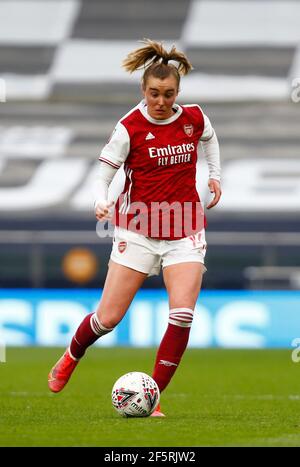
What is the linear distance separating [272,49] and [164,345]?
611 inches

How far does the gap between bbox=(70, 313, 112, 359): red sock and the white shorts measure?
1.39 ft

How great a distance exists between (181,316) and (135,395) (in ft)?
1.81

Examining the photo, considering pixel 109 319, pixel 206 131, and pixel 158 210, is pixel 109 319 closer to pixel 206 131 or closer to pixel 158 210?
pixel 158 210

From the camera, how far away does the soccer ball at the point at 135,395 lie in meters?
6.80

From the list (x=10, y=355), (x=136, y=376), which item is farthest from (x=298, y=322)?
(x=136, y=376)

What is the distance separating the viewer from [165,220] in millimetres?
7117

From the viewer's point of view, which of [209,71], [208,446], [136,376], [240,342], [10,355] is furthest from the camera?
[209,71]

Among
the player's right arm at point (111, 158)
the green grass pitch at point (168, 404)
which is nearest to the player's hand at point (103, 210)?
the player's right arm at point (111, 158)

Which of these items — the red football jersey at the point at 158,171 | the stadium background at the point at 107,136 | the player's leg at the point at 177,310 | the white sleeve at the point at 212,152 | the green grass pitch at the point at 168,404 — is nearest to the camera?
the green grass pitch at the point at 168,404

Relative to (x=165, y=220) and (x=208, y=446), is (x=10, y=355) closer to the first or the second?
(x=165, y=220)

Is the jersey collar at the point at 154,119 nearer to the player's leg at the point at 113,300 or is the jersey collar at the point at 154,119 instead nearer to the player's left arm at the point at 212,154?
the player's left arm at the point at 212,154

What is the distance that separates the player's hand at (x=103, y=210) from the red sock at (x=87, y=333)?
0.77 metres

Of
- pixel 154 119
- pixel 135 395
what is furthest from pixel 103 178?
pixel 135 395
